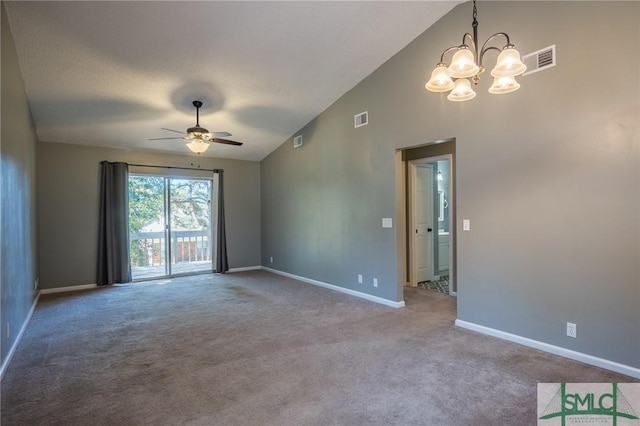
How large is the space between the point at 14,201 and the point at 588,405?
17.9 ft

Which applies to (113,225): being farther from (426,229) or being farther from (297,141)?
(426,229)

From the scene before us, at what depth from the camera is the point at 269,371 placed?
287cm

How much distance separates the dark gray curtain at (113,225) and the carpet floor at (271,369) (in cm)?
156

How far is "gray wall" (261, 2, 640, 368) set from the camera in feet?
9.04

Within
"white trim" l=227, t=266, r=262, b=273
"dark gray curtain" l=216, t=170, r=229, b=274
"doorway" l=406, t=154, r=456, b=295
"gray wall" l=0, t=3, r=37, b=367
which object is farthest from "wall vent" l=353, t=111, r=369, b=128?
"white trim" l=227, t=266, r=262, b=273

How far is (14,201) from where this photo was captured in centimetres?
351

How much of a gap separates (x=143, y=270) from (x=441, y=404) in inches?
255

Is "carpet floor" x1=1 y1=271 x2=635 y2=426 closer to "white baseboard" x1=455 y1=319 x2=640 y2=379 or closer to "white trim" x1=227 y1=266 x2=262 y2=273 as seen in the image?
"white baseboard" x1=455 y1=319 x2=640 y2=379

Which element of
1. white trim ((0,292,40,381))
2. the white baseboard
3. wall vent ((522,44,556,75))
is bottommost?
the white baseboard

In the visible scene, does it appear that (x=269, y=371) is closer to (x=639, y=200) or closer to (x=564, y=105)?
(x=639, y=200)

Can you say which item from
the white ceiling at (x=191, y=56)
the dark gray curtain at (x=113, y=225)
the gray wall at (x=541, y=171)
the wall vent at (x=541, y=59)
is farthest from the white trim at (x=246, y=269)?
the wall vent at (x=541, y=59)

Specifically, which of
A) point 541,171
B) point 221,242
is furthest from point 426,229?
point 221,242

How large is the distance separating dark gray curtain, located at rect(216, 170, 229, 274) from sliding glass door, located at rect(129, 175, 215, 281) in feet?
0.58

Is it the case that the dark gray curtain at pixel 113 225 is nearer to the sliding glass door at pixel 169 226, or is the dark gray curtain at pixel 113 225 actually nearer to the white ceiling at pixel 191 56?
the sliding glass door at pixel 169 226
